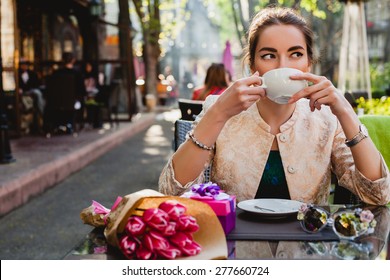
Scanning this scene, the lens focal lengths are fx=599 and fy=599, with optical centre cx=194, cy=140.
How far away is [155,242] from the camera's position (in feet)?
4.24

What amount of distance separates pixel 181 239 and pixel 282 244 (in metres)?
0.33

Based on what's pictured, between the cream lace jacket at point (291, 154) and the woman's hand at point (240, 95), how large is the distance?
0.42 meters

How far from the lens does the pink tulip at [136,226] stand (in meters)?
1.32

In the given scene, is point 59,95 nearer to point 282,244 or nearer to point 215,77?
point 215,77

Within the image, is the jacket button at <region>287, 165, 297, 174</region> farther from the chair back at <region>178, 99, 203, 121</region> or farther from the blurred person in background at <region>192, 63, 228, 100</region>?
the blurred person in background at <region>192, 63, 228, 100</region>

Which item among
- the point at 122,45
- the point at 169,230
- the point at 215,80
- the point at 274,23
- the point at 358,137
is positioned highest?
the point at 122,45

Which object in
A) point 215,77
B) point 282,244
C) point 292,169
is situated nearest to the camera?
point 282,244

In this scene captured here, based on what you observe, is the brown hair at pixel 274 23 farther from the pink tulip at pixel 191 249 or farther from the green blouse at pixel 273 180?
the pink tulip at pixel 191 249

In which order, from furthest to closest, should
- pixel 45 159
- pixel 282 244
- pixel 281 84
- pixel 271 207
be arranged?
pixel 45 159
pixel 271 207
pixel 281 84
pixel 282 244

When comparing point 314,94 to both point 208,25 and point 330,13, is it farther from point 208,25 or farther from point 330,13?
point 208,25

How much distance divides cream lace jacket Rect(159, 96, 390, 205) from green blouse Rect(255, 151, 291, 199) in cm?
3

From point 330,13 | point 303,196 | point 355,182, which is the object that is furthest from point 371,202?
point 330,13

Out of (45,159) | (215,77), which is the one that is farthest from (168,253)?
(45,159)
